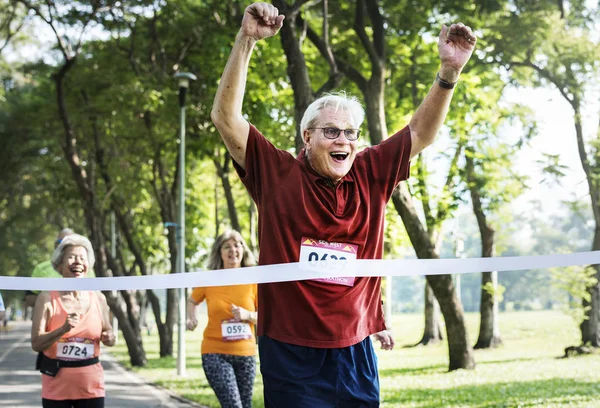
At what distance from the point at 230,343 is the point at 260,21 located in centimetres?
403

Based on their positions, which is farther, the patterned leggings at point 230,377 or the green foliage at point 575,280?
the green foliage at point 575,280

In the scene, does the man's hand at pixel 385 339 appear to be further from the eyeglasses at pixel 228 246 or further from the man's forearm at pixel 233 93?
the eyeglasses at pixel 228 246

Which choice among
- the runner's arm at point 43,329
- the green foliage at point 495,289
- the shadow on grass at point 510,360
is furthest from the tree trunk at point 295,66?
the green foliage at point 495,289

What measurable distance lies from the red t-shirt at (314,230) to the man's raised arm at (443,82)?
190mm

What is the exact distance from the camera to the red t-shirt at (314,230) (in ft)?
11.3

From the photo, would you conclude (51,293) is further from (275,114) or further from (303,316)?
(275,114)

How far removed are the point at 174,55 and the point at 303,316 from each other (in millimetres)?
19366

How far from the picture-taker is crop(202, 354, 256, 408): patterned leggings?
22.6 feet

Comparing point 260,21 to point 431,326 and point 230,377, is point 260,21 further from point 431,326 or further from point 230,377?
point 431,326

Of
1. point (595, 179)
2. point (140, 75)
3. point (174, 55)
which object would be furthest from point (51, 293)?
point (174, 55)

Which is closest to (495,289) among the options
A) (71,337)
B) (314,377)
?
(71,337)

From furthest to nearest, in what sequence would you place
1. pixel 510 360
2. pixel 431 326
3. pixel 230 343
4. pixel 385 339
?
1. pixel 431 326
2. pixel 510 360
3. pixel 230 343
4. pixel 385 339

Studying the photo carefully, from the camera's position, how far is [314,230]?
3.51 metres

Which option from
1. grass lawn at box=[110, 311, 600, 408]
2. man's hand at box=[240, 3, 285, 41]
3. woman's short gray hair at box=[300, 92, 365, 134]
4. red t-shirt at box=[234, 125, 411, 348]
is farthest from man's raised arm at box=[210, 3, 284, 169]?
grass lawn at box=[110, 311, 600, 408]
